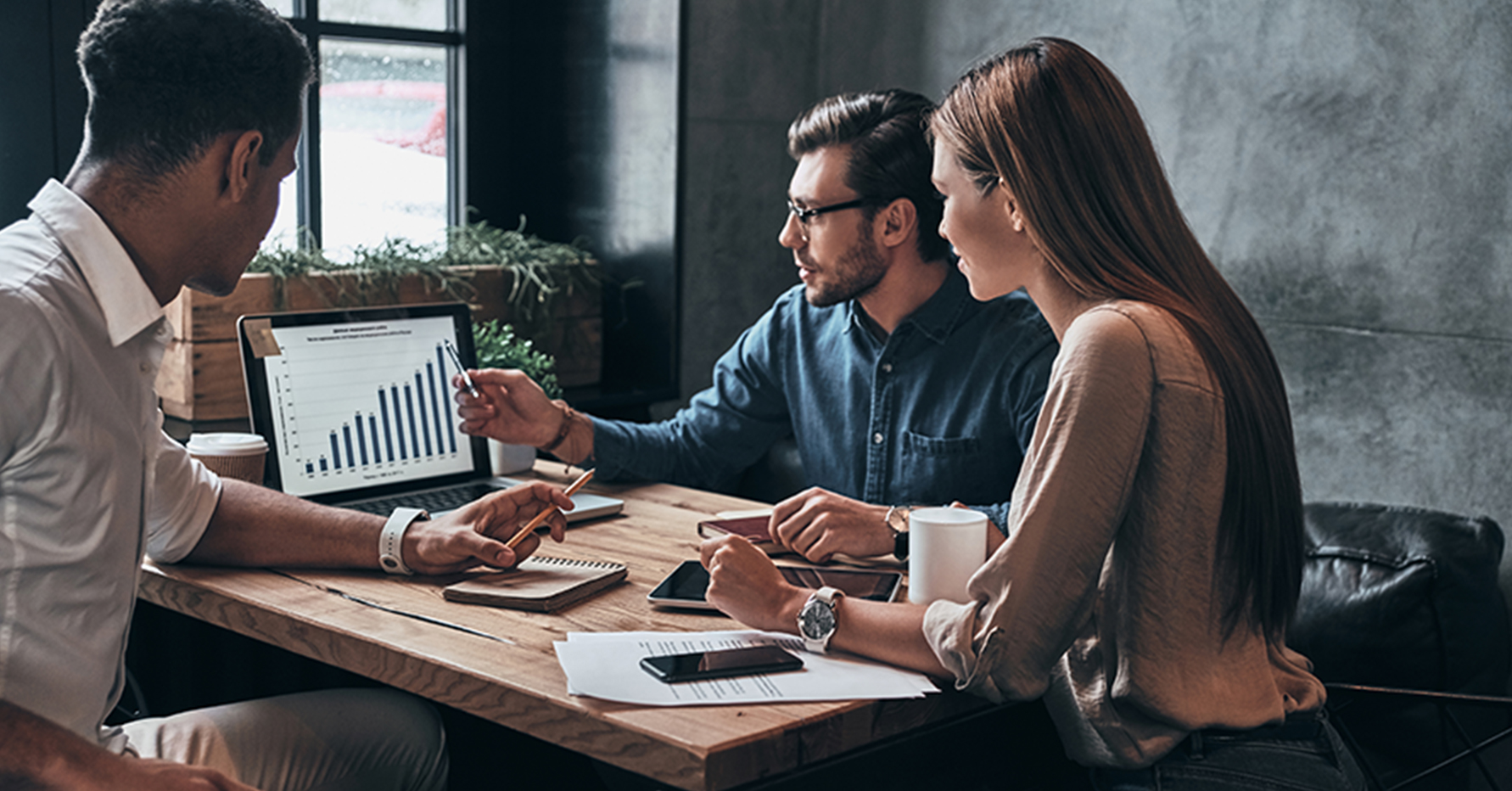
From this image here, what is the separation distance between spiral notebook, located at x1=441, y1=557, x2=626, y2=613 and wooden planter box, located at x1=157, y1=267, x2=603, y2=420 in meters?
0.80

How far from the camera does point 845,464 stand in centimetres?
242

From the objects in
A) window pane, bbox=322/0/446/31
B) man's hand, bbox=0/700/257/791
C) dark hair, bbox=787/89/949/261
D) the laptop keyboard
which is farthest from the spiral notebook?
window pane, bbox=322/0/446/31

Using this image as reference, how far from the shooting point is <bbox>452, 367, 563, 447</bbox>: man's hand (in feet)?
7.51

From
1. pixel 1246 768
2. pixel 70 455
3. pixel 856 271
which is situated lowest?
pixel 1246 768

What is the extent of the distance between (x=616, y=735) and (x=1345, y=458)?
2070 mm

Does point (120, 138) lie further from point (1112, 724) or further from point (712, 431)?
point (712, 431)

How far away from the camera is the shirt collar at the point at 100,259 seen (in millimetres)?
1300

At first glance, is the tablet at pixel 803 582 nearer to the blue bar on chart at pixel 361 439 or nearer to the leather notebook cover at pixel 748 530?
the leather notebook cover at pixel 748 530

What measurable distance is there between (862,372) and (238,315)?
1.24 metres

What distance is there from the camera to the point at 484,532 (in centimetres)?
183

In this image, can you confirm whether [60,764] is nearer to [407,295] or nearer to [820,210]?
[820,210]

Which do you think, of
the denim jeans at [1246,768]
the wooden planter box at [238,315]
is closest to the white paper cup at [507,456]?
the wooden planter box at [238,315]

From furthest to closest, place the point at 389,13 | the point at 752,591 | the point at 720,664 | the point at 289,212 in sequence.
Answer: the point at 389,13 < the point at 289,212 < the point at 752,591 < the point at 720,664

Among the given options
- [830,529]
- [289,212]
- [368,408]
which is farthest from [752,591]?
[289,212]
